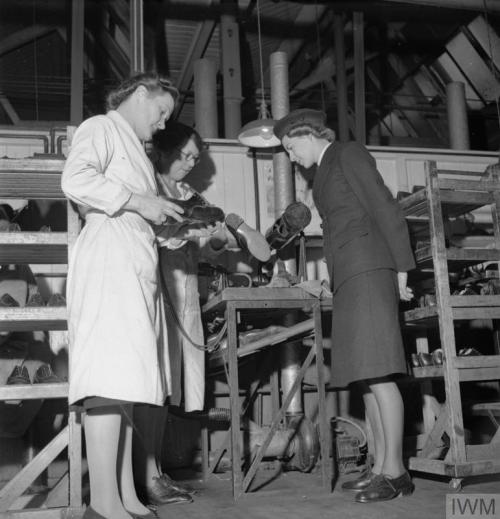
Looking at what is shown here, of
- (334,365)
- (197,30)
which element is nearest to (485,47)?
(197,30)

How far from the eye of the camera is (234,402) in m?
3.22

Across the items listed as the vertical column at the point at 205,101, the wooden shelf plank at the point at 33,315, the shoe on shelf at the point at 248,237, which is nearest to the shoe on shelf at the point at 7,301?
the wooden shelf plank at the point at 33,315

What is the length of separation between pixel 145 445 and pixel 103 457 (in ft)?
3.11

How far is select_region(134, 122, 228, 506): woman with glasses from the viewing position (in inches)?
127

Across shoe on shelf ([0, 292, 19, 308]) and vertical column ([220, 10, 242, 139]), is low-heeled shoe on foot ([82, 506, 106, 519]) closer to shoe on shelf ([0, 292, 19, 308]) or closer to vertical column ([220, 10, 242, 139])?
shoe on shelf ([0, 292, 19, 308])

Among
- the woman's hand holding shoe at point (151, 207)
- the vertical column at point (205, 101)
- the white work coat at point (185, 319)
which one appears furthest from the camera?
the vertical column at point (205, 101)

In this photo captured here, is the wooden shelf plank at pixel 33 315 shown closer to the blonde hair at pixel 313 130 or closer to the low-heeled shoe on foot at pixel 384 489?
the blonde hair at pixel 313 130

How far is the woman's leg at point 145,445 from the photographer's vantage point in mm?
3238

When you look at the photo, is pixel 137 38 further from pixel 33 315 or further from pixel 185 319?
pixel 33 315

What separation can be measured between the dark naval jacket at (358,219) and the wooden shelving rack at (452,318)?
533 mm

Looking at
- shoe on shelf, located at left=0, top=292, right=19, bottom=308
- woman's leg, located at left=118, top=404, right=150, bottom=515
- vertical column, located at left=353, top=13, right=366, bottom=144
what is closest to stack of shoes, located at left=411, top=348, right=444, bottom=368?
woman's leg, located at left=118, top=404, right=150, bottom=515

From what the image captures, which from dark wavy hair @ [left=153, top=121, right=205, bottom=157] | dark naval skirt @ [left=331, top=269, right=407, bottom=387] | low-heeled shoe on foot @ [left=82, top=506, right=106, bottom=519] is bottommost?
low-heeled shoe on foot @ [left=82, top=506, right=106, bottom=519]

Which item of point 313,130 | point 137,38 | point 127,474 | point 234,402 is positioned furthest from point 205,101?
point 127,474

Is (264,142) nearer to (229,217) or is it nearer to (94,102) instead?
(229,217)
